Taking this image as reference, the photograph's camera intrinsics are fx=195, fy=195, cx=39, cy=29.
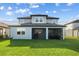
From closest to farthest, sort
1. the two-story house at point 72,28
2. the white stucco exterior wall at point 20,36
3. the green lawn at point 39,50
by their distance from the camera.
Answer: the green lawn at point 39,50 → the white stucco exterior wall at point 20,36 → the two-story house at point 72,28

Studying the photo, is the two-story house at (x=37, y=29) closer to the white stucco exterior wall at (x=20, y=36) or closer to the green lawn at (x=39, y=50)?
the white stucco exterior wall at (x=20, y=36)

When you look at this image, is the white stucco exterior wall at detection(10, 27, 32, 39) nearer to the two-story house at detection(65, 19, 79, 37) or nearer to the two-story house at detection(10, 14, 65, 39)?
the two-story house at detection(10, 14, 65, 39)

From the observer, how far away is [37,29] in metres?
28.4

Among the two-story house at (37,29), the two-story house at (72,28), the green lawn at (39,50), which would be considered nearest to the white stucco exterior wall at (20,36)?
the two-story house at (37,29)

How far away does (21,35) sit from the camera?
26.8 m

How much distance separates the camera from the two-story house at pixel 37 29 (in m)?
26.9

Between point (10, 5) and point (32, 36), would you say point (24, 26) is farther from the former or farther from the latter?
point (10, 5)

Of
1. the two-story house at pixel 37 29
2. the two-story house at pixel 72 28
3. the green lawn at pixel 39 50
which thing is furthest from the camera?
the two-story house at pixel 72 28

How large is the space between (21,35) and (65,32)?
6.38m

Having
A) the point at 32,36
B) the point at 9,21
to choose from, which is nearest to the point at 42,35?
the point at 32,36

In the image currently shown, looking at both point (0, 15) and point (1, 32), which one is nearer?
point (0, 15)

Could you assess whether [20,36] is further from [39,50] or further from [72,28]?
[39,50]

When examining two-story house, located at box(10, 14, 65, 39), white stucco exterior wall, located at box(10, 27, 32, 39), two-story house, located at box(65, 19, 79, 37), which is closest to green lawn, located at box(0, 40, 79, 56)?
white stucco exterior wall, located at box(10, 27, 32, 39)

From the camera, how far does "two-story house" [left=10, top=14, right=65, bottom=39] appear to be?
88.1 ft
